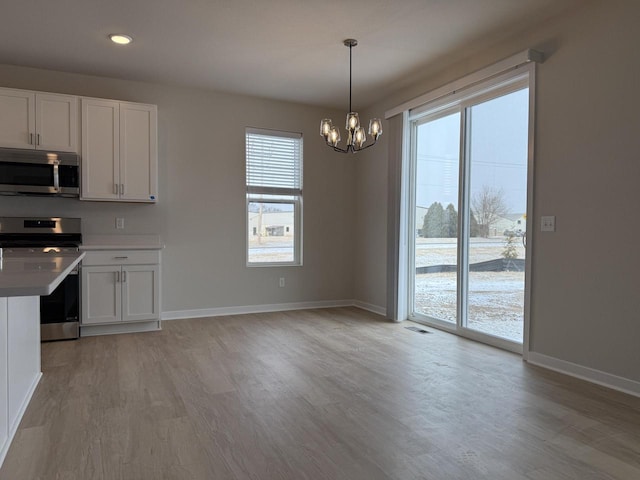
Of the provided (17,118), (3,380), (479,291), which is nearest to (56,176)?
(17,118)

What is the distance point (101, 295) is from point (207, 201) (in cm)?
155

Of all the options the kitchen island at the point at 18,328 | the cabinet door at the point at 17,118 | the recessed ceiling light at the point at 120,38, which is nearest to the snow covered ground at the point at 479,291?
the kitchen island at the point at 18,328

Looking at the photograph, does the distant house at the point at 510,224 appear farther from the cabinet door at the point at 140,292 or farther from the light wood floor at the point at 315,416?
the cabinet door at the point at 140,292

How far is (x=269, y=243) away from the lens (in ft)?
18.6

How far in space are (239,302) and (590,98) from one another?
13.4 feet

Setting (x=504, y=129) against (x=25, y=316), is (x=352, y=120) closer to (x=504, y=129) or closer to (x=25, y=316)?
(x=504, y=129)

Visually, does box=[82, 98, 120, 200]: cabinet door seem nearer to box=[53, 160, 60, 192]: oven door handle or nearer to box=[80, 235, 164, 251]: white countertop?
box=[53, 160, 60, 192]: oven door handle

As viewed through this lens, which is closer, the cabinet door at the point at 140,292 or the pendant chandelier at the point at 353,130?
the pendant chandelier at the point at 353,130

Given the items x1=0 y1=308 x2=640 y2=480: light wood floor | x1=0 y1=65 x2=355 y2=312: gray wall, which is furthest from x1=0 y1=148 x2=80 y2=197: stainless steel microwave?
x1=0 y1=308 x2=640 y2=480: light wood floor

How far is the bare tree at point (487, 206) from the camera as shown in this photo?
13.0ft

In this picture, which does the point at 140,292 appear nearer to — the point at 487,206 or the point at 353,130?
the point at 353,130

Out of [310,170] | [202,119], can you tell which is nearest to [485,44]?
[310,170]

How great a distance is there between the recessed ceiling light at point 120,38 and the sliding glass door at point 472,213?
2868mm

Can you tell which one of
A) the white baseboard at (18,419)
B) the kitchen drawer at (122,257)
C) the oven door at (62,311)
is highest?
the kitchen drawer at (122,257)
